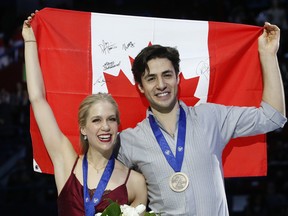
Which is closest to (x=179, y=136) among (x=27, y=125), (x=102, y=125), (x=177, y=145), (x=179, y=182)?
(x=177, y=145)

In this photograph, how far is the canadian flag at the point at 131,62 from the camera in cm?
467

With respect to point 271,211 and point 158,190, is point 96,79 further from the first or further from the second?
point 271,211

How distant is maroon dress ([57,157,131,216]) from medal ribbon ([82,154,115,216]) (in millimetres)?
20

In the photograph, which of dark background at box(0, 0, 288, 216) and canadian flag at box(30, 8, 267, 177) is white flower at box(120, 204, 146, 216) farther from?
dark background at box(0, 0, 288, 216)

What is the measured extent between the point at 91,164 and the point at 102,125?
24 cm

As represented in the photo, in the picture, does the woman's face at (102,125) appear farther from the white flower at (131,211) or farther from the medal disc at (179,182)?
the white flower at (131,211)

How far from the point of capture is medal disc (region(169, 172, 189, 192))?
4.10 meters

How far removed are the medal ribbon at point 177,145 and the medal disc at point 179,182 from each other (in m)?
0.03

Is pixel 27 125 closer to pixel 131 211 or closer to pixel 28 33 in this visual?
pixel 28 33

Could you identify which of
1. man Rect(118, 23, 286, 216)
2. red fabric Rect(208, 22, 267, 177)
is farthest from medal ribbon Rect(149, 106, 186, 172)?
red fabric Rect(208, 22, 267, 177)

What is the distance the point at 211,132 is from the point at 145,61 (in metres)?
0.49

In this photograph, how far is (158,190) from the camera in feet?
13.6

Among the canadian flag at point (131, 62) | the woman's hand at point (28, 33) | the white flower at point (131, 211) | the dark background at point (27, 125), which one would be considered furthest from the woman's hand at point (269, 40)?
the dark background at point (27, 125)

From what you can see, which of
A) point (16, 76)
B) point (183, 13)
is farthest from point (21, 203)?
point (183, 13)
